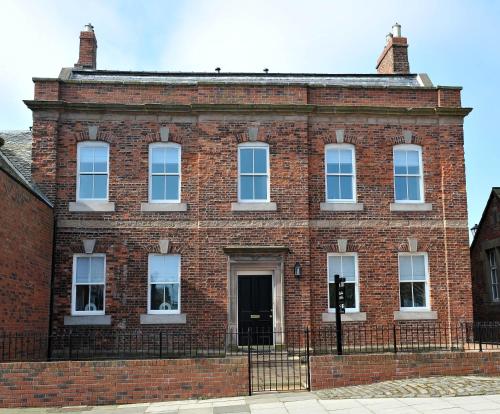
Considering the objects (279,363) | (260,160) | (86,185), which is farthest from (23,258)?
A: (260,160)

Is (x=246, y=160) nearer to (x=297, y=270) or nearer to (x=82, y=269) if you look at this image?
(x=297, y=270)

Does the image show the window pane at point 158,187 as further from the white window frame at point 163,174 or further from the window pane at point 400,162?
the window pane at point 400,162

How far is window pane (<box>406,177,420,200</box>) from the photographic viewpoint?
18.5 meters

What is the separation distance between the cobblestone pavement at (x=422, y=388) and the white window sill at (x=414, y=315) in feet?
15.9

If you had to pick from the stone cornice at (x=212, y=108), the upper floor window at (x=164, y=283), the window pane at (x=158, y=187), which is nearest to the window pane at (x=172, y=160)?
the window pane at (x=158, y=187)

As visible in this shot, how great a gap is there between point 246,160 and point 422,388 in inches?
343

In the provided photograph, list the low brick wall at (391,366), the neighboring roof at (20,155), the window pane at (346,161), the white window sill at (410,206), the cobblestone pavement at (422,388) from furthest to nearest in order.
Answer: the window pane at (346,161), the white window sill at (410,206), the neighboring roof at (20,155), the low brick wall at (391,366), the cobblestone pavement at (422,388)

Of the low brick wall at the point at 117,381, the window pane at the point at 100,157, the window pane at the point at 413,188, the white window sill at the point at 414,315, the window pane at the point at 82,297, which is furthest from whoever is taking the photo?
the window pane at the point at 413,188

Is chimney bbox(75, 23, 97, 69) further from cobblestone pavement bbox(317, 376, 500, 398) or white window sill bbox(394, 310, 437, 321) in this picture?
cobblestone pavement bbox(317, 376, 500, 398)

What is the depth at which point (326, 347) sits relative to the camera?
1695 cm

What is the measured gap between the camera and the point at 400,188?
18.5m

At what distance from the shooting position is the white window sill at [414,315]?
58.1 feet

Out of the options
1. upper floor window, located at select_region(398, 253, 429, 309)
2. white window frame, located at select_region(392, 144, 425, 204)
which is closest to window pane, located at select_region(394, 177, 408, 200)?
white window frame, located at select_region(392, 144, 425, 204)

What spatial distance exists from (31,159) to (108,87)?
3.15m
